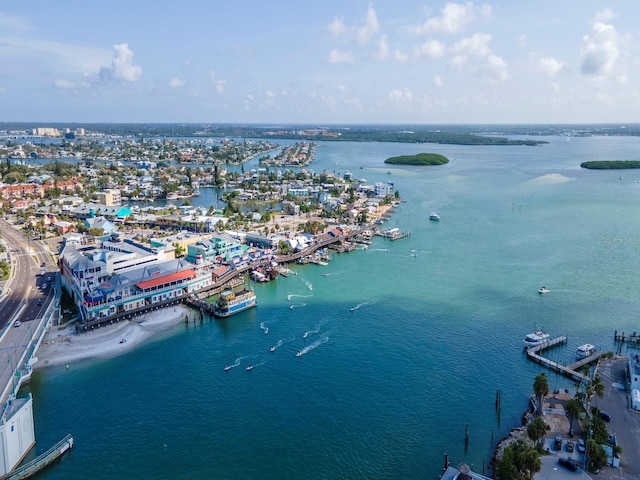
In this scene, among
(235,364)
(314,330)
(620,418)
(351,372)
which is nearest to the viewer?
(620,418)

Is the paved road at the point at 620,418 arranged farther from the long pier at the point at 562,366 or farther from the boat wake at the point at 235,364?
the boat wake at the point at 235,364

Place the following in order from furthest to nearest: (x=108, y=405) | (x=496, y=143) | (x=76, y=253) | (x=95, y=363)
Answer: (x=496, y=143) < (x=76, y=253) < (x=95, y=363) < (x=108, y=405)

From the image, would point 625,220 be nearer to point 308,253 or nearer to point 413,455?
point 308,253

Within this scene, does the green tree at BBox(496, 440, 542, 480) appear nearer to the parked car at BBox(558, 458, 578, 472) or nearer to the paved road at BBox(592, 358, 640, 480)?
the parked car at BBox(558, 458, 578, 472)

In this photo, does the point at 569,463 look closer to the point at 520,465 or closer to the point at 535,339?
the point at 520,465

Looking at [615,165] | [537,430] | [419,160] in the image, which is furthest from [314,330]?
[615,165]

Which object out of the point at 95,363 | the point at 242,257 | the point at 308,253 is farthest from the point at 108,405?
the point at 308,253
